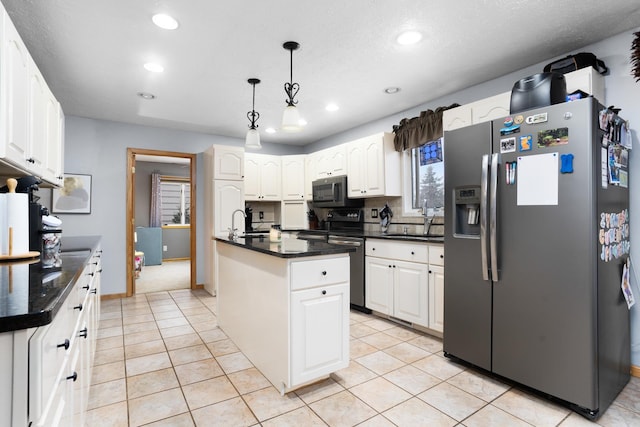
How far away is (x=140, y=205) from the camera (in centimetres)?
805

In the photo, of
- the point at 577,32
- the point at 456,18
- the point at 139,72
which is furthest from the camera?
the point at 139,72

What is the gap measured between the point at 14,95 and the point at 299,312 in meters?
1.96

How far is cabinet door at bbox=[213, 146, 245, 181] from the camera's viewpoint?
15.6ft

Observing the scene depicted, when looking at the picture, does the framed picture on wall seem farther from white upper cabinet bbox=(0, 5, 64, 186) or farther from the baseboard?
white upper cabinet bbox=(0, 5, 64, 186)

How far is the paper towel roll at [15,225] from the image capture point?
64.2 inches

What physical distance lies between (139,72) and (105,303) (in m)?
3.06

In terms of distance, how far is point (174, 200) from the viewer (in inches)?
338

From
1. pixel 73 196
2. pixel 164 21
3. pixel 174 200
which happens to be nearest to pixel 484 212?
pixel 164 21

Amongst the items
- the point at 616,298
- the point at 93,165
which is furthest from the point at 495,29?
the point at 93,165

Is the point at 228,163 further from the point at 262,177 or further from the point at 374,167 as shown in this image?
the point at 374,167

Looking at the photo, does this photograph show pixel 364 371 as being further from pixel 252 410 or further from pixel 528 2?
pixel 528 2

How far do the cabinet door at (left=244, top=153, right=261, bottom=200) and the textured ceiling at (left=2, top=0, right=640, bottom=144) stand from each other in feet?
4.99

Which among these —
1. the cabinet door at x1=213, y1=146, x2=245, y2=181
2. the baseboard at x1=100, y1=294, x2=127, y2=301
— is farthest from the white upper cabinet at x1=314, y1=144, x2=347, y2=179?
the baseboard at x1=100, y1=294, x2=127, y2=301

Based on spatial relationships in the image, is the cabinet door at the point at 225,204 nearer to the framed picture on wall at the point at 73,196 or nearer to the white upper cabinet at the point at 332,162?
the white upper cabinet at the point at 332,162
